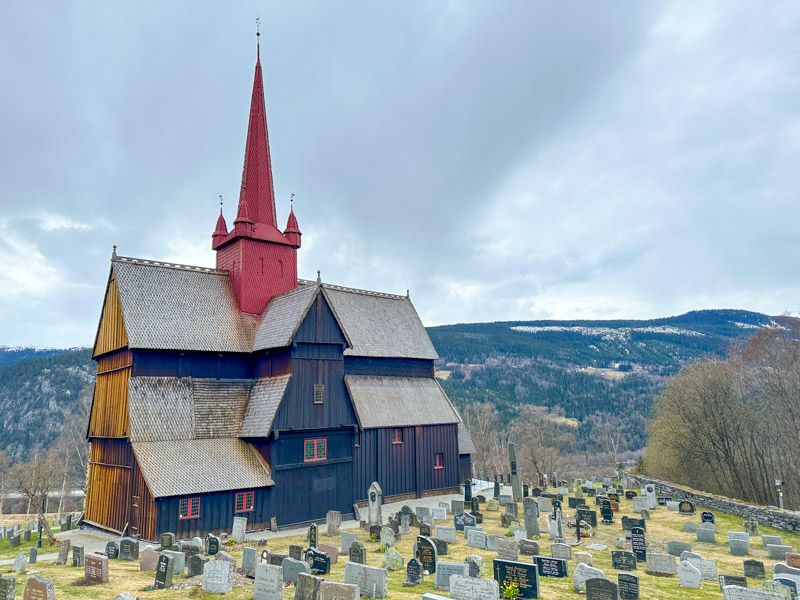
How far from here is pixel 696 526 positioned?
2230 cm

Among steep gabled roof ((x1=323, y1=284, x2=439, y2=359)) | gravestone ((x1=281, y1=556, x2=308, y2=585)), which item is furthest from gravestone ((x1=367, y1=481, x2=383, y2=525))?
gravestone ((x1=281, y1=556, x2=308, y2=585))

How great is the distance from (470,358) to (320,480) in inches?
5332

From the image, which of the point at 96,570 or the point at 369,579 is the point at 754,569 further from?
the point at 96,570

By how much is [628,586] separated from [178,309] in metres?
21.4

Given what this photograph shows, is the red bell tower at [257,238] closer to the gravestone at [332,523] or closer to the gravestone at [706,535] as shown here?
the gravestone at [332,523]

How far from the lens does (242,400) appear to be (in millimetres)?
25469

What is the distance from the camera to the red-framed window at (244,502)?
22.0m

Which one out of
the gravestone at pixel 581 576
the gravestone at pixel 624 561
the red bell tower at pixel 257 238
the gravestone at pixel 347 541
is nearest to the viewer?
the gravestone at pixel 581 576

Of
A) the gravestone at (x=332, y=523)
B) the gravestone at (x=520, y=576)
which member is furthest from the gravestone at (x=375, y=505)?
the gravestone at (x=520, y=576)

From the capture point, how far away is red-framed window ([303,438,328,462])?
2453 cm

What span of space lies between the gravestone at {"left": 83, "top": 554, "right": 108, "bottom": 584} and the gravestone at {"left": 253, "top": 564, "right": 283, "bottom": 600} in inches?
179

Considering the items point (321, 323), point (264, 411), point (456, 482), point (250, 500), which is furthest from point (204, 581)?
point (456, 482)

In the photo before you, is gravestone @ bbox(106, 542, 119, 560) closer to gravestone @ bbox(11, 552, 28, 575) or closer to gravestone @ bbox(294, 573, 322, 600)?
gravestone @ bbox(11, 552, 28, 575)

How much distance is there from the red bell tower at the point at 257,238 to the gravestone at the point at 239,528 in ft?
35.7
